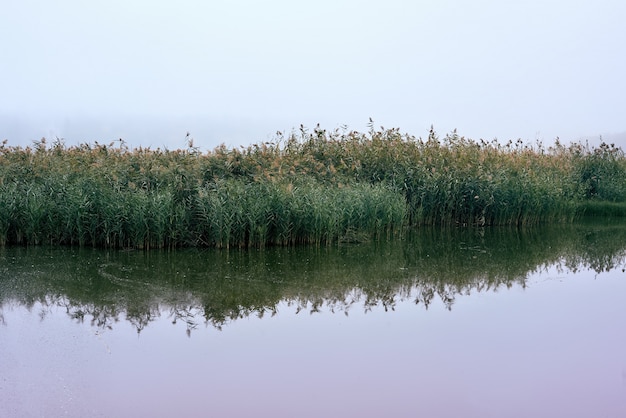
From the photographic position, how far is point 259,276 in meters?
9.12

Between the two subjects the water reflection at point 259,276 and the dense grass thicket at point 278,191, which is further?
the dense grass thicket at point 278,191

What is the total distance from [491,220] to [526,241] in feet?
7.72

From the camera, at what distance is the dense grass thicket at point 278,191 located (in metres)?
11.1

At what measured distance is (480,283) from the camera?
9.44 metres

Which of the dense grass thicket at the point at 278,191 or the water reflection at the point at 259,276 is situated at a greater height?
the dense grass thicket at the point at 278,191

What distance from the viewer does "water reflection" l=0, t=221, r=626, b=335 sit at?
769 centimetres

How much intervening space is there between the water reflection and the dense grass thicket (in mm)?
518

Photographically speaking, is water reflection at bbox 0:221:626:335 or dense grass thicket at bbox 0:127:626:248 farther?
dense grass thicket at bbox 0:127:626:248

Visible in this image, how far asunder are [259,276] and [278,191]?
2.73 metres

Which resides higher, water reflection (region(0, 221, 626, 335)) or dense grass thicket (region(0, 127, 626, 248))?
dense grass thicket (region(0, 127, 626, 248))

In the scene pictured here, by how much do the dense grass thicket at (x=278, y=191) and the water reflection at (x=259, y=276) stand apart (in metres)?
0.52

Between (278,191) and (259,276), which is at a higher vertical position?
(278,191)

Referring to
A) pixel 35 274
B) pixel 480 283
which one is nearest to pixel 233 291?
pixel 35 274

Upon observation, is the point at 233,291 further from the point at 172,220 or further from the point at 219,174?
the point at 219,174
